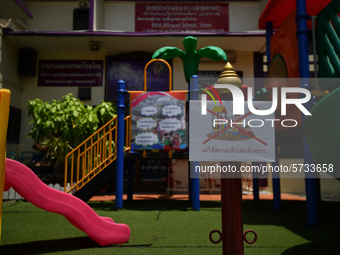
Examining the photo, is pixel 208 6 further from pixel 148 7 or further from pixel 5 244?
pixel 5 244

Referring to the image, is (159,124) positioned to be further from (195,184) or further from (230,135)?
(230,135)

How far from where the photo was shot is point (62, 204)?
11.5ft

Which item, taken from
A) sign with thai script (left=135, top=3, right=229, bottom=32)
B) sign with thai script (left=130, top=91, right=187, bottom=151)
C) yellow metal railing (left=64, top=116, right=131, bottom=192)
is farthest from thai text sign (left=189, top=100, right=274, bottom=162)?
sign with thai script (left=135, top=3, right=229, bottom=32)

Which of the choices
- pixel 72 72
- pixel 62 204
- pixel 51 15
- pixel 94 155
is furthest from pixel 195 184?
pixel 51 15

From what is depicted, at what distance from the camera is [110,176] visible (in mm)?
6840

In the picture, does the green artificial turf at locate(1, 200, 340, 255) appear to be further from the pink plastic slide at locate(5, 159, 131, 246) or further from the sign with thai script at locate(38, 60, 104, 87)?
the sign with thai script at locate(38, 60, 104, 87)

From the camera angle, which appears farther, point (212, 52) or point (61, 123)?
point (61, 123)

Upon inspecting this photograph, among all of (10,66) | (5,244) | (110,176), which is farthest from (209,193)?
(10,66)

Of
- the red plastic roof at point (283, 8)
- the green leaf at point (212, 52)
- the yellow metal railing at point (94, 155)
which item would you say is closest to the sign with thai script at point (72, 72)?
the yellow metal railing at point (94, 155)

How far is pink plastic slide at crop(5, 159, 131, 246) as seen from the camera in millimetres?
3307

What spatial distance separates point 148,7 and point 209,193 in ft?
24.1

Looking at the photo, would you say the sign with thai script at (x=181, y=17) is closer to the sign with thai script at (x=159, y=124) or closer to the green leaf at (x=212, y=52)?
the green leaf at (x=212, y=52)

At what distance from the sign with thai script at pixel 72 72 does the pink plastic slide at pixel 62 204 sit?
832cm

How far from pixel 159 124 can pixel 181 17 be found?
6.57 m
